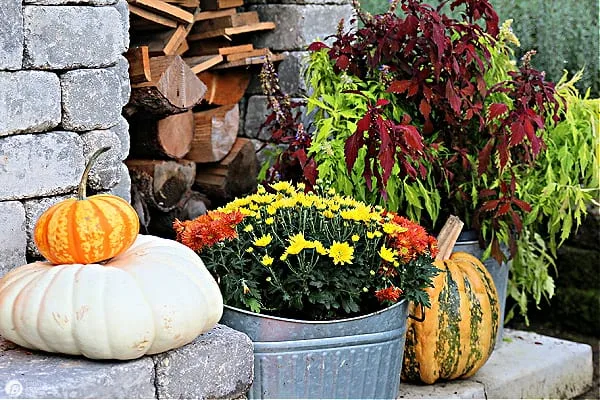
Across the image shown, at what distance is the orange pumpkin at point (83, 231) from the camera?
8.36ft

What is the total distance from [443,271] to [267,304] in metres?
0.77

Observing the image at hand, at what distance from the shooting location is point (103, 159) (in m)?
3.18

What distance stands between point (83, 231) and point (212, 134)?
1.58 metres

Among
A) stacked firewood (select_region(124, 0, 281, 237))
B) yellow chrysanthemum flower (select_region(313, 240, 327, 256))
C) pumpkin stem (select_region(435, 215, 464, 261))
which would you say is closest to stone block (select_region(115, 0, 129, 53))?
stacked firewood (select_region(124, 0, 281, 237))

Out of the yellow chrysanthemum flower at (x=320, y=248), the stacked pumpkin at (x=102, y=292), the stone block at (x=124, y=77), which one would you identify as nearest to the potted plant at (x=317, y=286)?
the yellow chrysanthemum flower at (x=320, y=248)

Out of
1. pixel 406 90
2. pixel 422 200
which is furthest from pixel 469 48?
pixel 422 200

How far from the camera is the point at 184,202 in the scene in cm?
407

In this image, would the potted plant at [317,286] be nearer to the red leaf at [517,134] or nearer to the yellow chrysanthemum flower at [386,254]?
the yellow chrysanthemum flower at [386,254]

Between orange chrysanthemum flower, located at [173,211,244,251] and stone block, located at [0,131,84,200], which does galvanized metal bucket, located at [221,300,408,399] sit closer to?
orange chrysanthemum flower, located at [173,211,244,251]

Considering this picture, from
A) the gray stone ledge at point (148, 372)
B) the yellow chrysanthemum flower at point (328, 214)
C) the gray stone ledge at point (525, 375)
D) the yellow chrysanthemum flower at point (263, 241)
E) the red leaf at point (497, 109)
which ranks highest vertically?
the red leaf at point (497, 109)

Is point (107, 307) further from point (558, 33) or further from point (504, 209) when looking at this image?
point (558, 33)

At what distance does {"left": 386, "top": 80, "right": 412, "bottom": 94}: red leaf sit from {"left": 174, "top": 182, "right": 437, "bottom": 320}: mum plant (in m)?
0.62

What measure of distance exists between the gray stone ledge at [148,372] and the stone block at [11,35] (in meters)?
0.85

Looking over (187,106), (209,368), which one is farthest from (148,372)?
(187,106)
